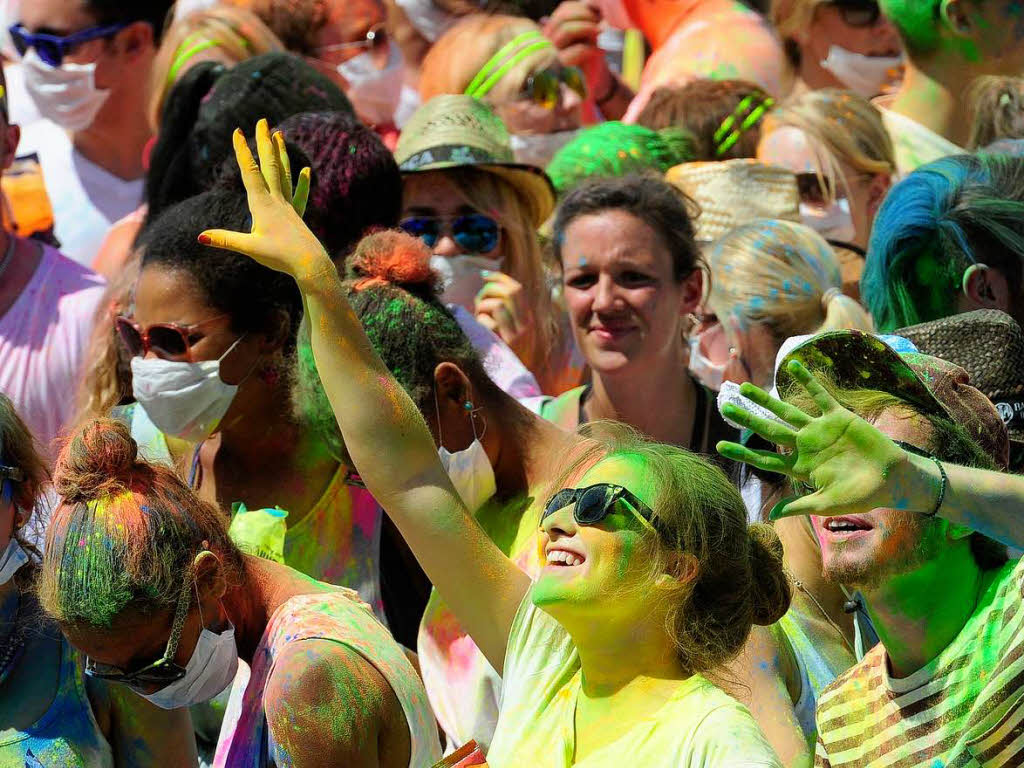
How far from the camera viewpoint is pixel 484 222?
17.6ft

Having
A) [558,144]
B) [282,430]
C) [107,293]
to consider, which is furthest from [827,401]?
[558,144]

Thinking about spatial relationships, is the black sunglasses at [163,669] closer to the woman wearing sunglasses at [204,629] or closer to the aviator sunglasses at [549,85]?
the woman wearing sunglasses at [204,629]

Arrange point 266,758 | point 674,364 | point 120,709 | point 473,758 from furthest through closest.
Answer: point 674,364 < point 120,709 < point 266,758 < point 473,758

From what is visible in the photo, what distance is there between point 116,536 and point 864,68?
15.2 ft

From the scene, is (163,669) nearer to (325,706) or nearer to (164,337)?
(325,706)

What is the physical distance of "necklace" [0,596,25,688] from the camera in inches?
129

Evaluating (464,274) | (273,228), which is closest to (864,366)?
(273,228)

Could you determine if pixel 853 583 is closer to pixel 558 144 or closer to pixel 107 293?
pixel 107 293

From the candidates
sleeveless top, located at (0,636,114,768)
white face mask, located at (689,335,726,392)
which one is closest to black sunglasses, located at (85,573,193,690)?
sleeveless top, located at (0,636,114,768)

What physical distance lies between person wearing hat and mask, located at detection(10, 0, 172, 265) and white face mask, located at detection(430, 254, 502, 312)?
70.5 inches

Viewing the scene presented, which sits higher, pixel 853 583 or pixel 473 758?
pixel 853 583

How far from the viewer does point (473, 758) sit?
8.66ft

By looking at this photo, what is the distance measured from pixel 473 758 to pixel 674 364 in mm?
1992

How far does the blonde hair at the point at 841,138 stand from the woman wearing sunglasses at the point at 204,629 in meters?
3.03
